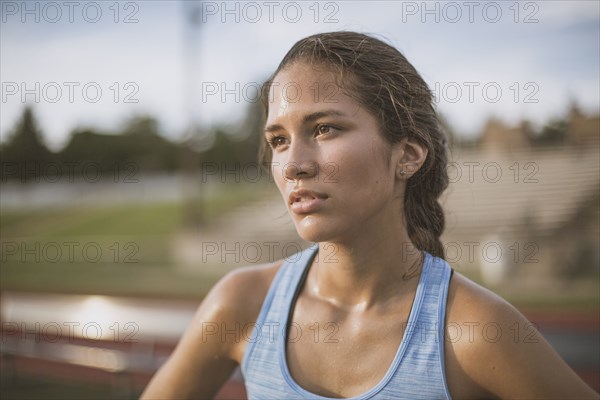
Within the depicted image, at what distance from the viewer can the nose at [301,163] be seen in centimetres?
144

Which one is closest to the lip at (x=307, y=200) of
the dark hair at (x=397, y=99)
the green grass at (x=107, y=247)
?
the dark hair at (x=397, y=99)

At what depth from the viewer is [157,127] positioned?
3612 cm

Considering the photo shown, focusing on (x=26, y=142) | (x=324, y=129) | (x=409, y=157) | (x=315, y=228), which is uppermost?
(x=324, y=129)

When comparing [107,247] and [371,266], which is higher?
[371,266]

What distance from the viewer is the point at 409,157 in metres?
1.64

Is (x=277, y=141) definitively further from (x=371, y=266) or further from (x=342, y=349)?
(x=342, y=349)

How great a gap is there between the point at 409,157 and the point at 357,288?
391mm

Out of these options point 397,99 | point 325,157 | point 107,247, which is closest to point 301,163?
point 325,157

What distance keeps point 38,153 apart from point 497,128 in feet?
37.6

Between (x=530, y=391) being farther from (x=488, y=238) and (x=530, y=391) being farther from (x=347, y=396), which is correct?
(x=488, y=238)

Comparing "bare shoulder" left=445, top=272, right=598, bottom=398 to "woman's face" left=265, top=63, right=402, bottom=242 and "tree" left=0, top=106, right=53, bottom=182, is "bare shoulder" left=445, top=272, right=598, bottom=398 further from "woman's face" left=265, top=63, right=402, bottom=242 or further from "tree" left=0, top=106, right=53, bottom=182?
"tree" left=0, top=106, right=53, bottom=182

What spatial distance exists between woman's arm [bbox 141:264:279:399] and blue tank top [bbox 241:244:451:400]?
5 centimetres

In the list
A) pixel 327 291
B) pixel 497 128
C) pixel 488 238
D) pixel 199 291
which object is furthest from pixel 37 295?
pixel 497 128

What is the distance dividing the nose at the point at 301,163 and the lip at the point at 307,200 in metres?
0.04
